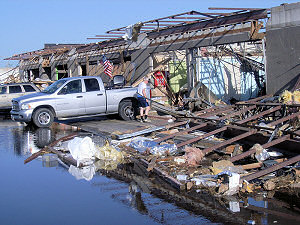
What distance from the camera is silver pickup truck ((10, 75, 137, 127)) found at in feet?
51.8

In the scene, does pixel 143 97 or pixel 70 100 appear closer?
pixel 143 97

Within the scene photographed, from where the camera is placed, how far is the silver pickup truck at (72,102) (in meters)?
15.8

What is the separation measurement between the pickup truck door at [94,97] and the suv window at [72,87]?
11.3 inches

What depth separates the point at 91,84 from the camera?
1645 centimetres

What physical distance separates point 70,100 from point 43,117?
1285 mm

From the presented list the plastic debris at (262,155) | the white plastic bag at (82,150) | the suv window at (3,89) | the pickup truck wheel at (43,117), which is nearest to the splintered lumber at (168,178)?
the white plastic bag at (82,150)

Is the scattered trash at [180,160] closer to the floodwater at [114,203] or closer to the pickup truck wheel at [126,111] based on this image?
the floodwater at [114,203]

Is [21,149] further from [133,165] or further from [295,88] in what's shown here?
[295,88]

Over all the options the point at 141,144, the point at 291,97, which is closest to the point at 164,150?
the point at 141,144

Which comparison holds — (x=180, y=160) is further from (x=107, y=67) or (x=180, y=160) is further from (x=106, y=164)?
(x=107, y=67)

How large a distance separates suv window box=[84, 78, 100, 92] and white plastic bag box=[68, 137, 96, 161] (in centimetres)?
717

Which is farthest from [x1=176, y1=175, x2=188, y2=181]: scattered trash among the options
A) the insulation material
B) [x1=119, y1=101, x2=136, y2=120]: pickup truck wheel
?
[x1=119, y1=101, x2=136, y2=120]: pickup truck wheel

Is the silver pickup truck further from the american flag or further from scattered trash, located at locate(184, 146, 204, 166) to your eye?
scattered trash, located at locate(184, 146, 204, 166)

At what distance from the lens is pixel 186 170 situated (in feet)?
25.7
